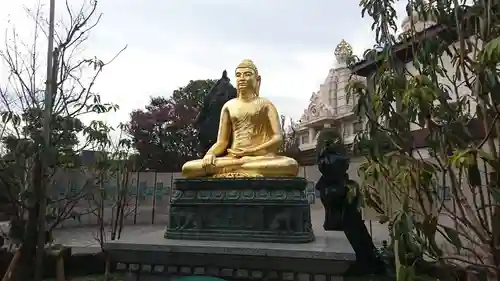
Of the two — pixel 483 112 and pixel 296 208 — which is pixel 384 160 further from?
pixel 296 208

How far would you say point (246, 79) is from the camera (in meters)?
4.61

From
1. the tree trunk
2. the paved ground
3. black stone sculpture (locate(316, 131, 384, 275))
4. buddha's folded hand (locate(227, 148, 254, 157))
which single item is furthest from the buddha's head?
the paved ground

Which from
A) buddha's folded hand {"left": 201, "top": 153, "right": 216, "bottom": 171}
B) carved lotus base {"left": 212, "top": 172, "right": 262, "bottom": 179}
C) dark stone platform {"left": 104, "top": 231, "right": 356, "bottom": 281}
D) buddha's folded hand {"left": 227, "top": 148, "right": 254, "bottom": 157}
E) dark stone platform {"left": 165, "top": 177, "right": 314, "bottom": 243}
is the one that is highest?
buddha's folded hand {"left": 227, "top": 148, "right": 254, "bottom": 157}

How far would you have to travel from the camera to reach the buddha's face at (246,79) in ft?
15.2

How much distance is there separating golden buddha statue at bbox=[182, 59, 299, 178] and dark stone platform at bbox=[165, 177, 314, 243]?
0.20m

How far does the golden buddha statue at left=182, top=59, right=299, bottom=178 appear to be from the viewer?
4160mm

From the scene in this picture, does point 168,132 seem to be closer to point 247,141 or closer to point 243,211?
point 247,141

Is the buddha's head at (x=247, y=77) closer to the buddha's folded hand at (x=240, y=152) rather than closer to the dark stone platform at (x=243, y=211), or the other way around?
the buddha's folded hand at (x=240, y=152)

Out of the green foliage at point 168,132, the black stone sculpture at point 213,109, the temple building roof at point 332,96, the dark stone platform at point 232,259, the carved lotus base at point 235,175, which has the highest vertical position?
the temple building roof at point 332,96

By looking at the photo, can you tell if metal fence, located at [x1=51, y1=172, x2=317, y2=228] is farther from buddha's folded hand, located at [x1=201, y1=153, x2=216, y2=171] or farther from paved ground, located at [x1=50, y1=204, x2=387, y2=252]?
buddha's folded hand, located at [x1=201, y1=153, x2=216, y2=171]

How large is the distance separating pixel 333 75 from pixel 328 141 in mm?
20073

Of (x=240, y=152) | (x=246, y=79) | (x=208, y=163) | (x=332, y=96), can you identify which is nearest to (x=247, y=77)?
(x=246, y=79)

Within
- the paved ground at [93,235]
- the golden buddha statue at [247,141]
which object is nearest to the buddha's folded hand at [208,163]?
the golden buddha statue at [247,141]

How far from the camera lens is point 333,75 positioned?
25.9m
